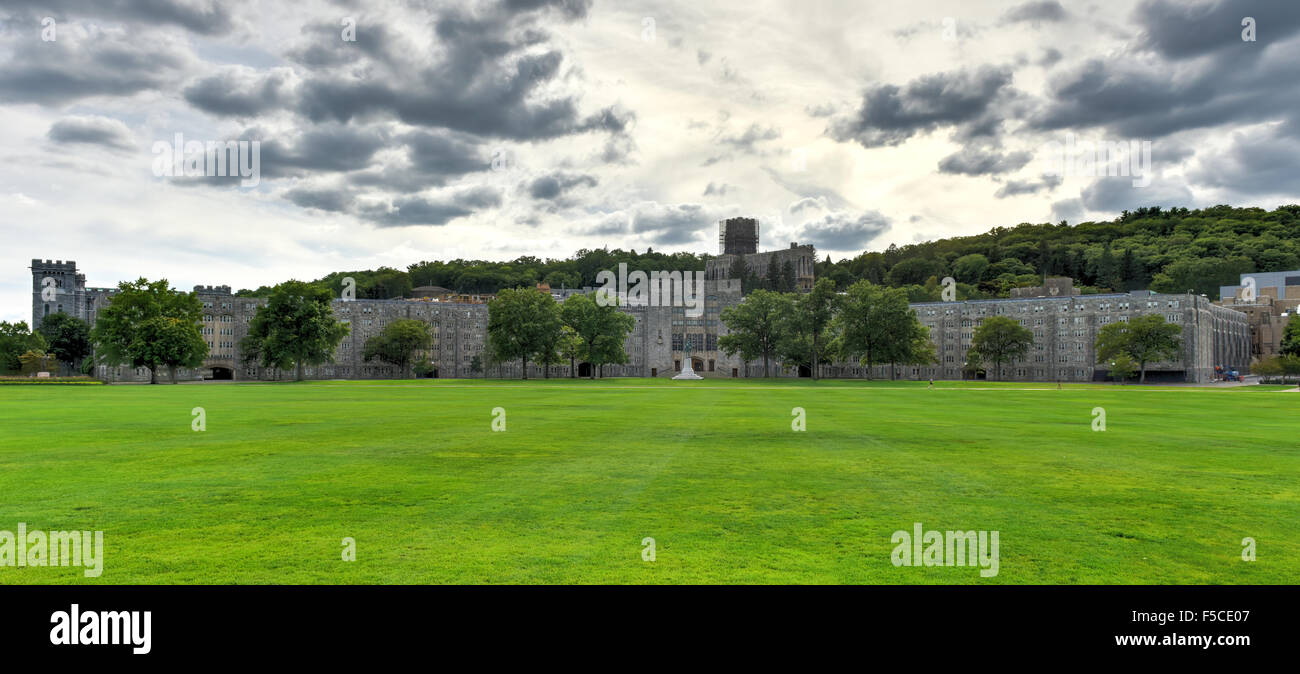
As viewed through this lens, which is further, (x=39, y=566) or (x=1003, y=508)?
(x=1003, y=508)

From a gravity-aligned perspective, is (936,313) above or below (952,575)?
above

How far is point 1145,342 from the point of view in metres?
130

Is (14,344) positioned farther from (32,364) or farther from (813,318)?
(813,318)

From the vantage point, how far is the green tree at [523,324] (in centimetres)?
12825

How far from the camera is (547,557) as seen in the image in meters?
10.0

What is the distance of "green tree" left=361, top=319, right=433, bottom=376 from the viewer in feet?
538

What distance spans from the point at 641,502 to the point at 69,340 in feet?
699

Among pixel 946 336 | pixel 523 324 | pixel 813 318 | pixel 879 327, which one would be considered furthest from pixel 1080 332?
pixel 523 324

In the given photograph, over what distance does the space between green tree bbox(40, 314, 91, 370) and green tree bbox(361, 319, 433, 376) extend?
69.9 m

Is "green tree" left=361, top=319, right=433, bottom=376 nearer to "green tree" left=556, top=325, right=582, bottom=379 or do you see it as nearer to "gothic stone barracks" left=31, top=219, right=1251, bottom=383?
"gothic stone barracks" left=31, top=219, right=1251, bottom=383

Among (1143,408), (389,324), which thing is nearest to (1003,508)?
(1143,408)
